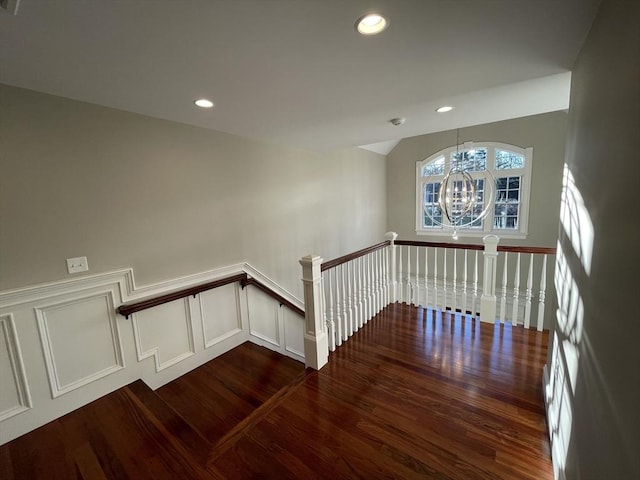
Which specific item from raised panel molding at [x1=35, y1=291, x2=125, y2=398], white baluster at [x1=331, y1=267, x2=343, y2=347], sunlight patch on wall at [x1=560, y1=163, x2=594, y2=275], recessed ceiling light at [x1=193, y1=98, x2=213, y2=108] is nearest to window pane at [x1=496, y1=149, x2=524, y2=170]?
sunlight patch on wall at [x1=560, y1=163, x2=594, y2=275]

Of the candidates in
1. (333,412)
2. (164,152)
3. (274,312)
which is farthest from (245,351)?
(164,152)

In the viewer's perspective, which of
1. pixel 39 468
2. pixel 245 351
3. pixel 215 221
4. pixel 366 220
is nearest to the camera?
pixel 39 468

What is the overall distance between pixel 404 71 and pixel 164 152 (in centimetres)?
204

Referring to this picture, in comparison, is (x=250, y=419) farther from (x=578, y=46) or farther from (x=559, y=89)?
(x=559, y=89)

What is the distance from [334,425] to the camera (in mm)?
1729

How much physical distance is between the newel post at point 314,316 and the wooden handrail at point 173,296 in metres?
0.97

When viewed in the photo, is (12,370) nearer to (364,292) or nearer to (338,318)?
(338,318)

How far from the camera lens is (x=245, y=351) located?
296cm

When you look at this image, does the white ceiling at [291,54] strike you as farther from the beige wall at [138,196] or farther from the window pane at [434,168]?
the window pane at [434,168]

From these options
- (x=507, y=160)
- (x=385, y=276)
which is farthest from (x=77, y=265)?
(x=507, y=160)

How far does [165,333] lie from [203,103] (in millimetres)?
2010

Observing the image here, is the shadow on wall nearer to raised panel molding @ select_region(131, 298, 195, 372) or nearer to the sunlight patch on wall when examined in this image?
the sunlight patch on wall

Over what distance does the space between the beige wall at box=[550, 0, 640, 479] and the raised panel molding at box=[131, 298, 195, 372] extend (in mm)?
2773

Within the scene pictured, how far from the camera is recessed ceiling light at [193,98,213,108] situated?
1.93 metres
